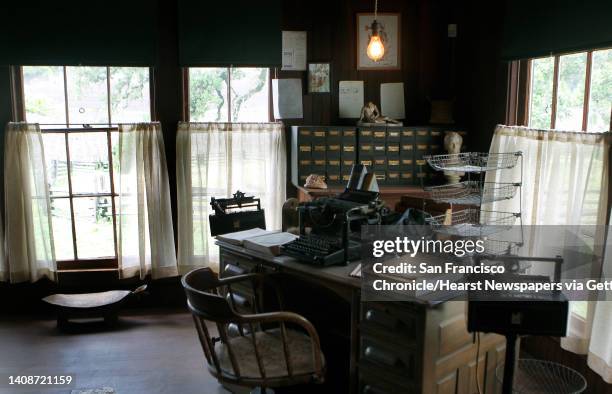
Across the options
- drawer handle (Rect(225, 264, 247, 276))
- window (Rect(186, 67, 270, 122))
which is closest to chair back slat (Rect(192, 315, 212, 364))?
drawer handle (Rect(225, 264, 247, 276))

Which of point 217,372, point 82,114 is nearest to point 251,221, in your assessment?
point 217,372

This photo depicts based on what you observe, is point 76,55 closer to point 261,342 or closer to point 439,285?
point 261,342

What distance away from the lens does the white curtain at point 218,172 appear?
4.51m

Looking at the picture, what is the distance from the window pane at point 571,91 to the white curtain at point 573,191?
129 millimetres

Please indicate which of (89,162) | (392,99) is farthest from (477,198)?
(89,162)

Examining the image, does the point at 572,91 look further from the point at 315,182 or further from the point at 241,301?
the point at 241,301

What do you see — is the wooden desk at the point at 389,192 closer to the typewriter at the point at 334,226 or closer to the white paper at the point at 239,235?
the white paper at the point at 239,235

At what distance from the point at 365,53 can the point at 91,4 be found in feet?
6.96

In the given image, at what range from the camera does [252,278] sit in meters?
2.89

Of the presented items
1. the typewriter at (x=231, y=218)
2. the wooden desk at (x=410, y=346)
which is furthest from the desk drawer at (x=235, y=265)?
the wooden desk at (x=410, y=346)

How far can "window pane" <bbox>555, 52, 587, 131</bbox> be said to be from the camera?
3.33 metres

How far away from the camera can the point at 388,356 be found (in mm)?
2422

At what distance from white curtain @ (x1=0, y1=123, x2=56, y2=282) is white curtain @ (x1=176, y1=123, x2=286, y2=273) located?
1010mm

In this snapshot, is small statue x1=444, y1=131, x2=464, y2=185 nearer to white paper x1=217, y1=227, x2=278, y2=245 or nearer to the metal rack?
the metal rack
